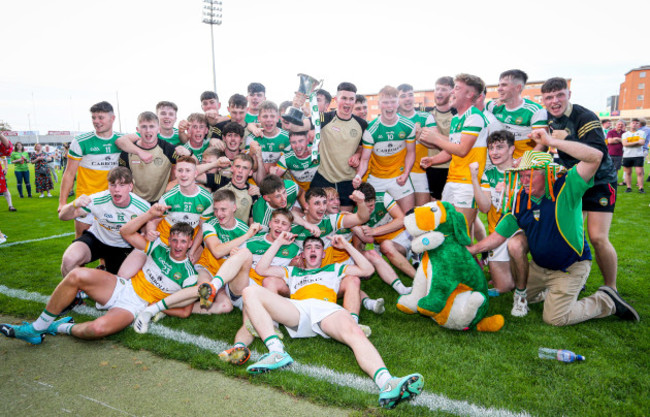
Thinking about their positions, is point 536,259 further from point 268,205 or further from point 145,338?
point 145,338

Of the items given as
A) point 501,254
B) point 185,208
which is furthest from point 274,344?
point 501,254

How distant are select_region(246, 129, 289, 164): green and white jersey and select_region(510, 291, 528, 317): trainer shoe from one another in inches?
140

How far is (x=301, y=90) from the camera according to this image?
5266 mm

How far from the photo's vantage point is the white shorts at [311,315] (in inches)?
130

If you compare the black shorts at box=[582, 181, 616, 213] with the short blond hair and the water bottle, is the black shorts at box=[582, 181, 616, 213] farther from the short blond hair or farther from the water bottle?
the short blond hair

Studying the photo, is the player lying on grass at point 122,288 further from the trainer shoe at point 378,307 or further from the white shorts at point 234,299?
the trainer shoe at point 378,307

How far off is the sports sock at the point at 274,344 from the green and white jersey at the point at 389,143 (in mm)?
3056

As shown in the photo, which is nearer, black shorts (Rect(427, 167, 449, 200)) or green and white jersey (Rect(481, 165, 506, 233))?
green and white jersey (Rect(481, 165, 506, 233))

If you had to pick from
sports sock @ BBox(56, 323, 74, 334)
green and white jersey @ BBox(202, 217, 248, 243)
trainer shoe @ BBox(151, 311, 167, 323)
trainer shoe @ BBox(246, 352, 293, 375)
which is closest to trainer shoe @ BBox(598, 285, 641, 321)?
trainer shoe @ BBox(246, 352, 293, 375)

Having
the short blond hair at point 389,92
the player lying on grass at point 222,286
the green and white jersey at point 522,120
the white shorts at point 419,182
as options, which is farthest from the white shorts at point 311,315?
the green and white jersey at point 522,120

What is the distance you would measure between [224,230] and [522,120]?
3.85 metres

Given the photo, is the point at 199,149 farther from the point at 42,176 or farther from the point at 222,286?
the point at 42,176

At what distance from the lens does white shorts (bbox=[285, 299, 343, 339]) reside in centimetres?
331

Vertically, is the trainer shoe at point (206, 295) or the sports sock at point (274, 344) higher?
the trainer shoe at point (206, 295)
